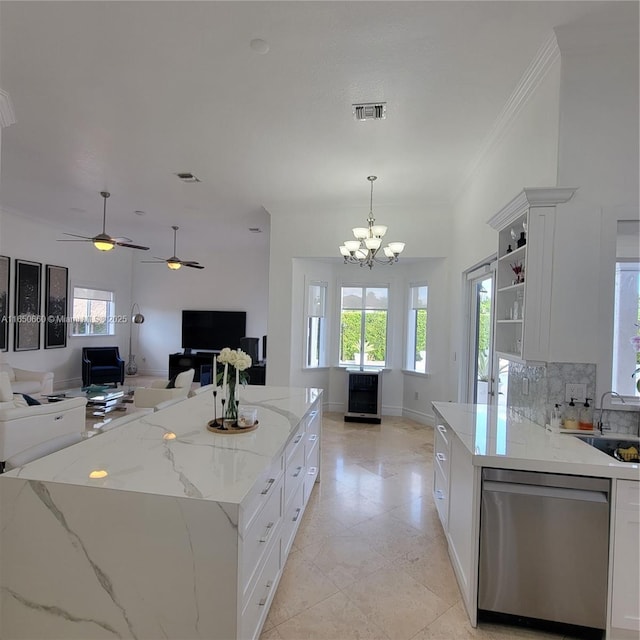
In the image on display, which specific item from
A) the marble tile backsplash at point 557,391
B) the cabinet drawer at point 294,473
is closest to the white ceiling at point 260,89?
the marble tile backsplash at point 557,391

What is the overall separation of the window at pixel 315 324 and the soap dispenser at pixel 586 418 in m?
4.15

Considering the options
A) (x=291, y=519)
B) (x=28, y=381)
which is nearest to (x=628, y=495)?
(x=291, y=519)

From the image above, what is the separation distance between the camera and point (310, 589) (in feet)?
7.05

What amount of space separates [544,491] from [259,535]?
55.2 inches

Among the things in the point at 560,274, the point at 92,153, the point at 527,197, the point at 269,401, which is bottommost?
the point at 269,401

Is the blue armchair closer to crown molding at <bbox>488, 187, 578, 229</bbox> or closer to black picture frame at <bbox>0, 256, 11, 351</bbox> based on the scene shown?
black picture frame at <bbox>0, 256, 11, 351</bbox>

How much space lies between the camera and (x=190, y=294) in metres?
9.60

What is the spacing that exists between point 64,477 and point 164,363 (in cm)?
878

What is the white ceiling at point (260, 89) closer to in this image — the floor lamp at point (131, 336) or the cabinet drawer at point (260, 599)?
the cabinet drawer at point (260, 599)

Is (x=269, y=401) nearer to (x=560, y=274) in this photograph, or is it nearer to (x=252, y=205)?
(x=560, y=274)

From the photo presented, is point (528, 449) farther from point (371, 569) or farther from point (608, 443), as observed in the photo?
point (371, 569)

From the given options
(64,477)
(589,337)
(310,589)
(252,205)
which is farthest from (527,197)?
(252,205)

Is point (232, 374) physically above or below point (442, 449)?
above

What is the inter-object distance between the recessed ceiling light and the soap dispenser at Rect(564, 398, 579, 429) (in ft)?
10.1
